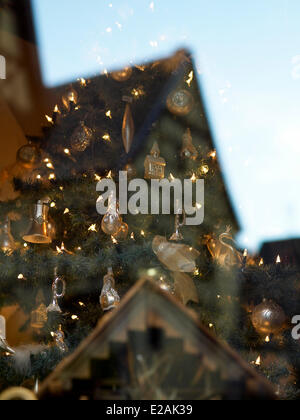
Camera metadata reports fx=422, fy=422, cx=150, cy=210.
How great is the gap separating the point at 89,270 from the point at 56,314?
8.7 inches

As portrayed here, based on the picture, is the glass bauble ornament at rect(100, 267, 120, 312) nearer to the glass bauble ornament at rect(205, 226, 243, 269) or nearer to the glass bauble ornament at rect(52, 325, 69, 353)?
the glass bauble ornament at rect(52, 325, 69, 353)

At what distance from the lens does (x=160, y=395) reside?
0.42 m

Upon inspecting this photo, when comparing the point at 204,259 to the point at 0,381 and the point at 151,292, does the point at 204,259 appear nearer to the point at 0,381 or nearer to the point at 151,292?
the point at 0,381

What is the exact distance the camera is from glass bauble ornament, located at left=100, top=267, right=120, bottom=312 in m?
1.17

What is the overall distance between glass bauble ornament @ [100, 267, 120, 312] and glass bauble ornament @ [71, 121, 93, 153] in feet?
1.70

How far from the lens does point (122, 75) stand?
1545 millimetres

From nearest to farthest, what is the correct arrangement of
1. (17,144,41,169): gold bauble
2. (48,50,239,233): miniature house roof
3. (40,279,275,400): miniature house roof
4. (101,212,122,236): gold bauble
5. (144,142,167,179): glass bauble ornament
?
(40,279,275,400): miniature house roof < (101,212,122,236): gold bauble < (144,142,167,179): glass bauble ornament < (48,50,239,233): miniature house roof < (17,144,41,169): gold bauble

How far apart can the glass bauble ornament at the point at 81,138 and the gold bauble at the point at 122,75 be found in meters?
0.22

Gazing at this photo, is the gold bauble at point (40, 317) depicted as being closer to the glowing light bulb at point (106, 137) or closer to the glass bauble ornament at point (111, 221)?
the glass bauble ornament at point (111, 221)

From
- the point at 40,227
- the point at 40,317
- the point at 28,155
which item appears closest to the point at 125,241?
the point at 40,227

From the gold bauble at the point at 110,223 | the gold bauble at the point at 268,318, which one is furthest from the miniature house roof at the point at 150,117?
the gold bauble at the point at 268,318

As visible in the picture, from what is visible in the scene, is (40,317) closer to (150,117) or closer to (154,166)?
(154,166)

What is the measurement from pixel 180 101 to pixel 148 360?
1197mm

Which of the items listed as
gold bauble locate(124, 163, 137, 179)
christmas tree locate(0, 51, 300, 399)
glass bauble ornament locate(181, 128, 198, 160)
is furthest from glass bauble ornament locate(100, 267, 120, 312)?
glass bauble ornament locate(181, 128, 198, 160)
